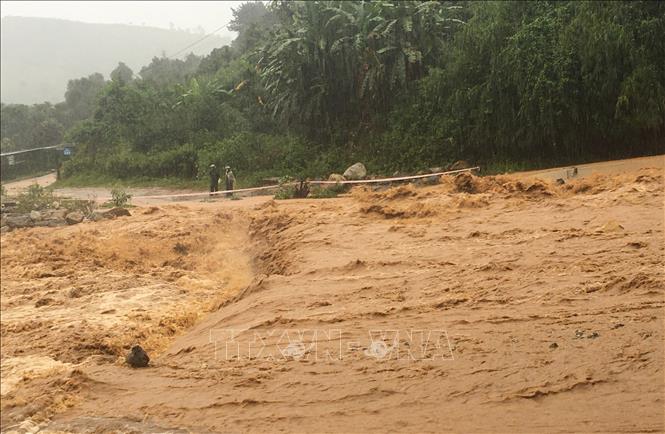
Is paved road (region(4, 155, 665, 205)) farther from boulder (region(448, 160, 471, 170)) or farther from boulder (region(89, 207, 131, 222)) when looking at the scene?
boulder (region(89, 207, 131, 222))

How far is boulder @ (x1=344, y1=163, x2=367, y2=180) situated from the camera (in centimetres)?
1859

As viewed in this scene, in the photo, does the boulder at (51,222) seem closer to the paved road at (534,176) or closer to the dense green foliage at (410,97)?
the paved road at (534,176)

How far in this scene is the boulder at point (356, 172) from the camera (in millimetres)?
18594

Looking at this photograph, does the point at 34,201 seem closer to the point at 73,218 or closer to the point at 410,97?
the point at 73,218

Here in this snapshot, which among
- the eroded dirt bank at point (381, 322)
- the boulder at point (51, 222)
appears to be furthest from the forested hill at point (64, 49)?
the eroded dirt bank at point (381, 322)

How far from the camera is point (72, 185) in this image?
27.4 meters

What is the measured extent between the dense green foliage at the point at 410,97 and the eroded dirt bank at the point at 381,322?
18.1ft

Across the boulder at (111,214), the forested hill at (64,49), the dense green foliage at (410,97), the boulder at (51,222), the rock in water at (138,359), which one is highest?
the forested hill at (64,49)

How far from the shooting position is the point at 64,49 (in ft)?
405

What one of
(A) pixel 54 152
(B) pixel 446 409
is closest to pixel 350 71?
(B) pixel 446 409

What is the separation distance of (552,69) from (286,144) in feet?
32.8

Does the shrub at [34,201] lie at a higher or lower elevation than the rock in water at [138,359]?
higher

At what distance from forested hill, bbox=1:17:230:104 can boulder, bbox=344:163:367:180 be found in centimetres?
9103

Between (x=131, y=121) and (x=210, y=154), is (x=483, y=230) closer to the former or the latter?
(x=210, y=154)
